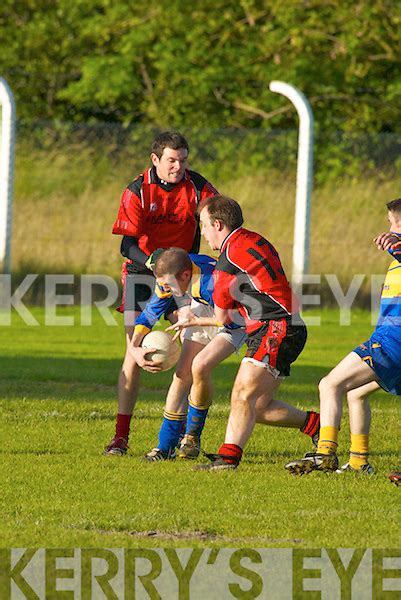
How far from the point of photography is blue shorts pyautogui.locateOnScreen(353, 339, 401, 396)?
8.30 metres

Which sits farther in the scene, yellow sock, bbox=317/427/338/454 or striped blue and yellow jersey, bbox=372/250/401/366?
yellow sock, bbox=317/427/338/454

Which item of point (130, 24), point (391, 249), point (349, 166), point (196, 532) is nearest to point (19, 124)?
point (349, 166)

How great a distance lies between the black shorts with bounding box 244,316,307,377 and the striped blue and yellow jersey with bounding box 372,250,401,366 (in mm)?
524

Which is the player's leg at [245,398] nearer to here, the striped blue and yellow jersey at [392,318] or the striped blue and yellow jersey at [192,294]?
the striped blue and yellow jersey at [192,294]

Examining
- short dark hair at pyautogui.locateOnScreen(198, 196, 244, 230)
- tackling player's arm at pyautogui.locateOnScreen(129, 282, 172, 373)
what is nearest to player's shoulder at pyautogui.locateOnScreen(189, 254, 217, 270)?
tackling player's arm at pyautogui.locateOnScreen(129, 282, 172, 373)

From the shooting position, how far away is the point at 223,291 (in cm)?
851

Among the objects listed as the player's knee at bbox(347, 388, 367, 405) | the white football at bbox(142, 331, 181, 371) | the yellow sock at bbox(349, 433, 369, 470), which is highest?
the white football at bbox(142, 331, 181, 371)

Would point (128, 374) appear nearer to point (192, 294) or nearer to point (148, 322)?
point (148, 322)

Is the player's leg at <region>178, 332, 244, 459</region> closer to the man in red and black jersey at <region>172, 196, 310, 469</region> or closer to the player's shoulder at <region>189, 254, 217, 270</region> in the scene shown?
the man in red and black jersey at <region>172, 196, 310, 469</region>

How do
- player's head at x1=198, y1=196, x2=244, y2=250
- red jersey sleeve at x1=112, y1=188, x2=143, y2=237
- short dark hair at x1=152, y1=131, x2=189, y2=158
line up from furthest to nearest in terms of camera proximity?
red jersey sleeve at x1=112, y1=188, x2=143, y2=237 → short dark hair at x1=152, y1=131, x2=189, y2=158 → player's head at x1=198, y1=196, x2=244, y2=250

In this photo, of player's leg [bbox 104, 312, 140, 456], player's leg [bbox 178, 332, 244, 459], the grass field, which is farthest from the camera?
player's leg [bbox 104, 312, 140, 456]

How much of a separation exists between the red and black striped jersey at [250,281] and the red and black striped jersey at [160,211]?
1.39 metres

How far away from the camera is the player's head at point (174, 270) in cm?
879

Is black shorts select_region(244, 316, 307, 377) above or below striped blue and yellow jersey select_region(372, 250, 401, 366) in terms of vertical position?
below
